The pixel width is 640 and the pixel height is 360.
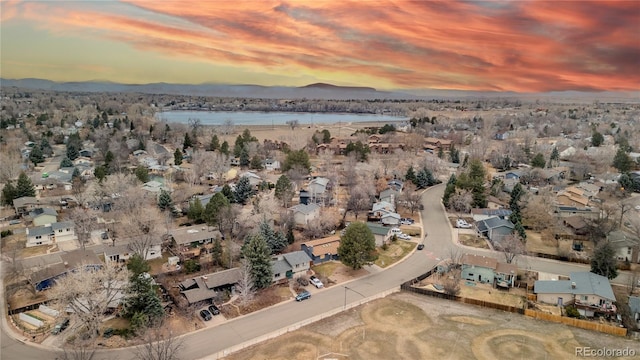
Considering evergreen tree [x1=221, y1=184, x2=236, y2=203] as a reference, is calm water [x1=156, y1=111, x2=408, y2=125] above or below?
above

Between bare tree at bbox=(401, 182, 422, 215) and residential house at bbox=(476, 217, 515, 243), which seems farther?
bare tree at bbox=(401, 182, 422, 215)

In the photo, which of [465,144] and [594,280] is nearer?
[594,280]

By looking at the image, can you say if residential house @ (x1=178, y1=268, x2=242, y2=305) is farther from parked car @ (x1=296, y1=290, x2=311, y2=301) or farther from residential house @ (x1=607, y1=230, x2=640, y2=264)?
residential house @ (x1=607, y1=230, x2=640, y2=264)

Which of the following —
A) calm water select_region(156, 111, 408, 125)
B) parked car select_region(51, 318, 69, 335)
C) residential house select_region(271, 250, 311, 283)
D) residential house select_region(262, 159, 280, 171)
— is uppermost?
calm water select_region(156, 111, 408, 125)

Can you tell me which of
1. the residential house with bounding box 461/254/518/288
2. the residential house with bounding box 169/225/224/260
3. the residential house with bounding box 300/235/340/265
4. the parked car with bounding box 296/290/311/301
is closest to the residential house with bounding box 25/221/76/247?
the residential house with bounding box 169/225/224/260

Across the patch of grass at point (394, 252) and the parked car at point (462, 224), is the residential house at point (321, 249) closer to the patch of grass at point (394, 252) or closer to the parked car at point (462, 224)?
the patch of grass at point (394, 252)

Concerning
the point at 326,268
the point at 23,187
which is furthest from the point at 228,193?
the point at 23,187

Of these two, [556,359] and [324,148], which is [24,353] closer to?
[556,359]

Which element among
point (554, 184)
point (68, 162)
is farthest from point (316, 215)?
point (68, 162)
